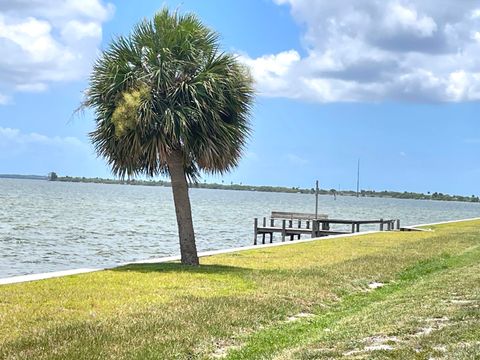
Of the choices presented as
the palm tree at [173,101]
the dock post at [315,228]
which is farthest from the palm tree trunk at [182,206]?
the dock post at [315,228]

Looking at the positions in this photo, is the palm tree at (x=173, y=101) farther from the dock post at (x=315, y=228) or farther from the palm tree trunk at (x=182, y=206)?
the dock post at (x=315, y=228)

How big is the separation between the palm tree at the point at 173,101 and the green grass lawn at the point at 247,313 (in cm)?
257

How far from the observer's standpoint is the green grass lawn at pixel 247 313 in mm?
7211

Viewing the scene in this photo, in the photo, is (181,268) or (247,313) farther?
(181,268)

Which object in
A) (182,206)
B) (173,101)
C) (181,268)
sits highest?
(173,101)

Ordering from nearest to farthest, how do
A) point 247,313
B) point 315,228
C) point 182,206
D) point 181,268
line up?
point 247,313 → point 181,268 → point 182,206 → point 315,228

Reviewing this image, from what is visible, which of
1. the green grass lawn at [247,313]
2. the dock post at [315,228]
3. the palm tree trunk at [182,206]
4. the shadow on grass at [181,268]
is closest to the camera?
the green grass lawn at [247,313]

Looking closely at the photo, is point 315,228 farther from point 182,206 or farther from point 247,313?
point 247,313

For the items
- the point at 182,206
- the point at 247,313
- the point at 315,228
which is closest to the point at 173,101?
the point at 182,206

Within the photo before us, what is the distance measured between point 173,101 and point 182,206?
2.51 meters

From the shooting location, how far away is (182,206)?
15.9 m

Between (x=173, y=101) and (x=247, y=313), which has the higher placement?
(x=173, y=101)

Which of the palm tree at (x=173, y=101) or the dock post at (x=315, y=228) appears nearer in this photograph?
the palm tree at (x=173, y=101)

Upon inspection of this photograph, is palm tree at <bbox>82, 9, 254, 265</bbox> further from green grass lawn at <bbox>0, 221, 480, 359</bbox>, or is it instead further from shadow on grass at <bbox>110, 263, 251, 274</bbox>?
green grass lawn at <bbox>0, 221, 480, 359</bbox>
